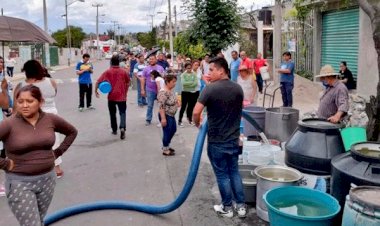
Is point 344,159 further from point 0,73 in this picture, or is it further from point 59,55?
point 59,55

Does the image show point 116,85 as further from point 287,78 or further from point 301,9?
point 301,9

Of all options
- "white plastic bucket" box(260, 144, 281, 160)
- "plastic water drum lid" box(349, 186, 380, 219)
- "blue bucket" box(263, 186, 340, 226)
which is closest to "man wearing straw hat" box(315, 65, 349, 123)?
"white plastic bucket" box(260, 144, 281, 160)

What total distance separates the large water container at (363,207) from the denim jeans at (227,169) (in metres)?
1.70

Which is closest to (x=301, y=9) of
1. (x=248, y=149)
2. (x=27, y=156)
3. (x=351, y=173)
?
(x=248, y=149)

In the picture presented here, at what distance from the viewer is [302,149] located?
4004mm

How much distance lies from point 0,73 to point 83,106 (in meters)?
4.82

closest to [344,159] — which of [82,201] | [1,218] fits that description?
[82,201]

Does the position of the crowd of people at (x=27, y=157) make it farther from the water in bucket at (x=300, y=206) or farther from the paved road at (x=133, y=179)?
the water in bucket at (x=300, y=206)

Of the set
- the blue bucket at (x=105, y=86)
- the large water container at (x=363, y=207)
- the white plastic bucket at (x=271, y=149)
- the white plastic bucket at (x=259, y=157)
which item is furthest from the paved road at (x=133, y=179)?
the large water container at (x=363, y=207)

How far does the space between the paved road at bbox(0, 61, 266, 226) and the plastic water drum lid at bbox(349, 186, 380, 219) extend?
1703 millimetres

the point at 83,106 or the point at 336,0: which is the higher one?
the point at 336,0

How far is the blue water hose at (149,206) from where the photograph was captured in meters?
4.31

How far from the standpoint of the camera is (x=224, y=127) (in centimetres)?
435

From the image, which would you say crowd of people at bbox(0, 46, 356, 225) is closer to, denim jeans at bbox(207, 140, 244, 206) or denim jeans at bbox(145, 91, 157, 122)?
denim jeans at bbox(207, 140, 244, 206)
